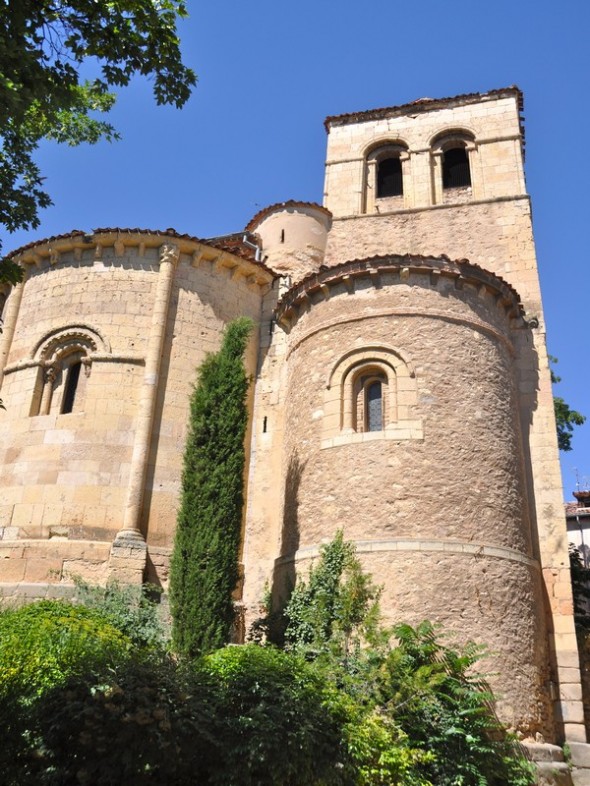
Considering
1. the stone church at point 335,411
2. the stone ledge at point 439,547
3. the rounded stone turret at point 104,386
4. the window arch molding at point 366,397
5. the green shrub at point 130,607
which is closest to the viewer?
the stone ledge at point 439,547

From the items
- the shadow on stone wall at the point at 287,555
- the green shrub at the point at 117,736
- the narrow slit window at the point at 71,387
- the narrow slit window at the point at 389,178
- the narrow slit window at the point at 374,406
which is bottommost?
the green shrub at the point at 117,736

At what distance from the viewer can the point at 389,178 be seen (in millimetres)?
20875

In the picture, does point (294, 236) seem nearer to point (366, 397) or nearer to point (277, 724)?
point (366, 397)

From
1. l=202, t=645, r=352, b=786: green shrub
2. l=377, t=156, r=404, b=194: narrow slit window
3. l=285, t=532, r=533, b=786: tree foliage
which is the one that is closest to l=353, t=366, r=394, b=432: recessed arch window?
l=285, t=532, r=533, b=786: tree foliage

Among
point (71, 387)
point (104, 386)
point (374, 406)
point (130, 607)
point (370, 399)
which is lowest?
point (130, 607)

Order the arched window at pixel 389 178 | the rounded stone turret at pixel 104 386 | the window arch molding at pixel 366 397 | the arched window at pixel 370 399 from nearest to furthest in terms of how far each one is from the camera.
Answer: the window arch molding at pixel 366 397
the arched window at pixel 370 399
the rounded stone turret at pixel 104 386
the arched window at pixel 389 178

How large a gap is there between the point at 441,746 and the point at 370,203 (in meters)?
14.6

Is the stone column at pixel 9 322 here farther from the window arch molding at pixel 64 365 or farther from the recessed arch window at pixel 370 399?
the recessed arch window at pixel 370 399

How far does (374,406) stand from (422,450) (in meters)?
1.53

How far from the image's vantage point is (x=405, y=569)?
37.3 ft

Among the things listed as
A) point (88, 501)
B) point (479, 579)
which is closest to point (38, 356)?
point (88, 501)

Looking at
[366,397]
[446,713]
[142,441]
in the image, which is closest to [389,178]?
[366,397]

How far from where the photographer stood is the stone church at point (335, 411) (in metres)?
11.8

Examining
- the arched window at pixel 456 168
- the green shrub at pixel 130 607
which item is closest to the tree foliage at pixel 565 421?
the arched window at pixel 456 168
